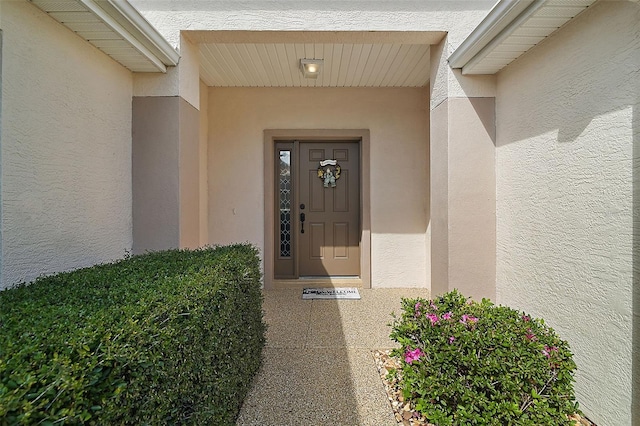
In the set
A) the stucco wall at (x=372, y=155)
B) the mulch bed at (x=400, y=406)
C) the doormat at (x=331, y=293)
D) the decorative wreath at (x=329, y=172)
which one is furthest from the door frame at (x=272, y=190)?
the mulch bed at (x=400, y=406)

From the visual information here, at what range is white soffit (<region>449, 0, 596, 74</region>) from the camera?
2.05 meters

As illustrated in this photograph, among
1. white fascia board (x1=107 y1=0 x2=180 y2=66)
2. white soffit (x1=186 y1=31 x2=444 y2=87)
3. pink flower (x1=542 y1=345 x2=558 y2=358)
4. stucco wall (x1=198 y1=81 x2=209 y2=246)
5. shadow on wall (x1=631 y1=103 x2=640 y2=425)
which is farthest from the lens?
stucco wall (x1=198 y1=81 x2=209 y2=246)

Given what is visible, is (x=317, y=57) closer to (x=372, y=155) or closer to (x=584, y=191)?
(x=372, y=155)

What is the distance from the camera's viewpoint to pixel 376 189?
15.8 feet

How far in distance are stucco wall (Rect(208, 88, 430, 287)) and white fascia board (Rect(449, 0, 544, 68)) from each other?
1917 mm

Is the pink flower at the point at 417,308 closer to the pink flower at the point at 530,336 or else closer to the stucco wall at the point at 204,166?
the pink flower at the point at 530,336

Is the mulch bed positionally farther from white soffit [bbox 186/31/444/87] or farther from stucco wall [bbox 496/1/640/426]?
white soffit [bbox 186/31/444/87]

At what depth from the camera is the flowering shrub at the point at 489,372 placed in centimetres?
176

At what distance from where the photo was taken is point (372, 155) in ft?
15.8

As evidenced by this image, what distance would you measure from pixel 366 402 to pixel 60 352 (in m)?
1.88

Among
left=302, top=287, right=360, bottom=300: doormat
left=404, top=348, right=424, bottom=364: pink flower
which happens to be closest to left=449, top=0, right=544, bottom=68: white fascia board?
left=404, top=348, right=424, bottom=364: pink flower

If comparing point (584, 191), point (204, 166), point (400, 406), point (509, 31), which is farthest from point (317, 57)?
point (400, 406)

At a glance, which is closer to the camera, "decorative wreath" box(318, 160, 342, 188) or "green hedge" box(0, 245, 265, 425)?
"green hedge" box(0, 245, 265, 425)

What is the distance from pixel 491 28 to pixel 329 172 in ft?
9.99
